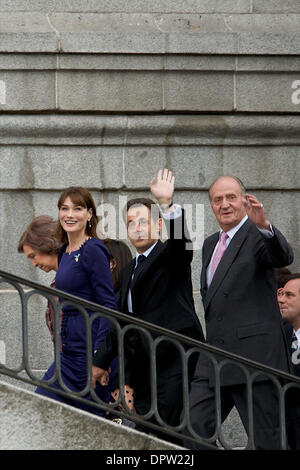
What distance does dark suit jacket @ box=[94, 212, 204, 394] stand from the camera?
632cm

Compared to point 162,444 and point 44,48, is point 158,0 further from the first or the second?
point 162,444

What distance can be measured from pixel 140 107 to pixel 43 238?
248cm

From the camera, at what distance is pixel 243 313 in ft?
20.4

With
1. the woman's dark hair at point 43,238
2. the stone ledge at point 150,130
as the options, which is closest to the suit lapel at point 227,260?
the woman's dark hair at point 43,238

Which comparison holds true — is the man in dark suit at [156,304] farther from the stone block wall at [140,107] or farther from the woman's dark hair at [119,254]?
the stone block wall at [140,107]

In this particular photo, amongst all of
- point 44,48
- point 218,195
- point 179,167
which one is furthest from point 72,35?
point 218,195

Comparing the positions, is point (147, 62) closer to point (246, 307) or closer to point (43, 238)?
point (43, 238)

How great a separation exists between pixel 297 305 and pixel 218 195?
1.09 meters

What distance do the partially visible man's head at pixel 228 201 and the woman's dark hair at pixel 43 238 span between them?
117 cm

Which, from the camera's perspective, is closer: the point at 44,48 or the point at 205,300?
the point at 205,300

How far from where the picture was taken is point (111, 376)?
6.52 metres

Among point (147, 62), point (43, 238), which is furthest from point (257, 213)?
point (147, 62)

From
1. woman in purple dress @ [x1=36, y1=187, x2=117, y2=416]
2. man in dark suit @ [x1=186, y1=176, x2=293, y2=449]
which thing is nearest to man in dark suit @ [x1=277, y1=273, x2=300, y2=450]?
man in dark suit @ [x1=186, y1=176, x2=293, y2=449]

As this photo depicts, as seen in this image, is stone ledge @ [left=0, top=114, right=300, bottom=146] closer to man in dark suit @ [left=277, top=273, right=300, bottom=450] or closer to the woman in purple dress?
man in dark suit @ [left=277, top=273, right=300, bottom=450]
